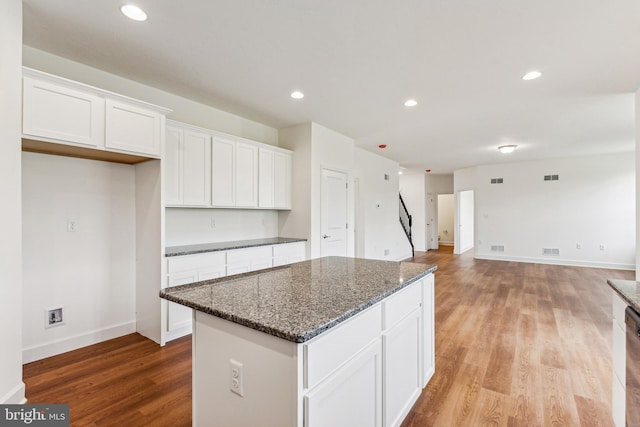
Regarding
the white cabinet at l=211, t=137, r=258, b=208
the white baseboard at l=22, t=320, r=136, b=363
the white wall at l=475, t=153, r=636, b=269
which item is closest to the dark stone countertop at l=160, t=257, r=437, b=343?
the white cabinet at l=211, t=137, r=258, b=208

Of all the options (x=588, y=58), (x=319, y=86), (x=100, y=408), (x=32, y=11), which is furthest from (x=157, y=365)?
(x=588, y=58)

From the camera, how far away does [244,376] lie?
117 cm

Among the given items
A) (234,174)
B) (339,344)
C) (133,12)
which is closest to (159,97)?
(234,174)

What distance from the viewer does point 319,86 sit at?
327cm

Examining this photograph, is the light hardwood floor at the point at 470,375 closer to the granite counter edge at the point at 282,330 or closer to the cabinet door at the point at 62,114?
the granite counter edge at the point at 282,330

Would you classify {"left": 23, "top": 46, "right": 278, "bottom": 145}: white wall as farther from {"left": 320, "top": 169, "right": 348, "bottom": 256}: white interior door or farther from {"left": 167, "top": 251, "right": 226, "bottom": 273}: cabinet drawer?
{"left": 167, "top": 251, "right": 226, "bottom": 273}: cabinet drawer

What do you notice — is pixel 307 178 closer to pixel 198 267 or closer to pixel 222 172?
pixel 222 172

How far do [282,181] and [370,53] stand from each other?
92.1 inches

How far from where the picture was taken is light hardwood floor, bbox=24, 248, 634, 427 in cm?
193

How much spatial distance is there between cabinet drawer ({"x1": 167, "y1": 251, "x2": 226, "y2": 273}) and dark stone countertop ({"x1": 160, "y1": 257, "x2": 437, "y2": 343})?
1.44 metres

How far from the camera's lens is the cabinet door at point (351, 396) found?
1090mm

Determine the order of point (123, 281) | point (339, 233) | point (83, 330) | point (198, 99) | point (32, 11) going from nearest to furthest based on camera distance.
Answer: point (32, 11), point (83, 330), point (123, 281), point (198, 99), point (339, 233)

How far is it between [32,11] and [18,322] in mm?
2116

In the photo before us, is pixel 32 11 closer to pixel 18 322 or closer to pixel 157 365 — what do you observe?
pixel 18 322
